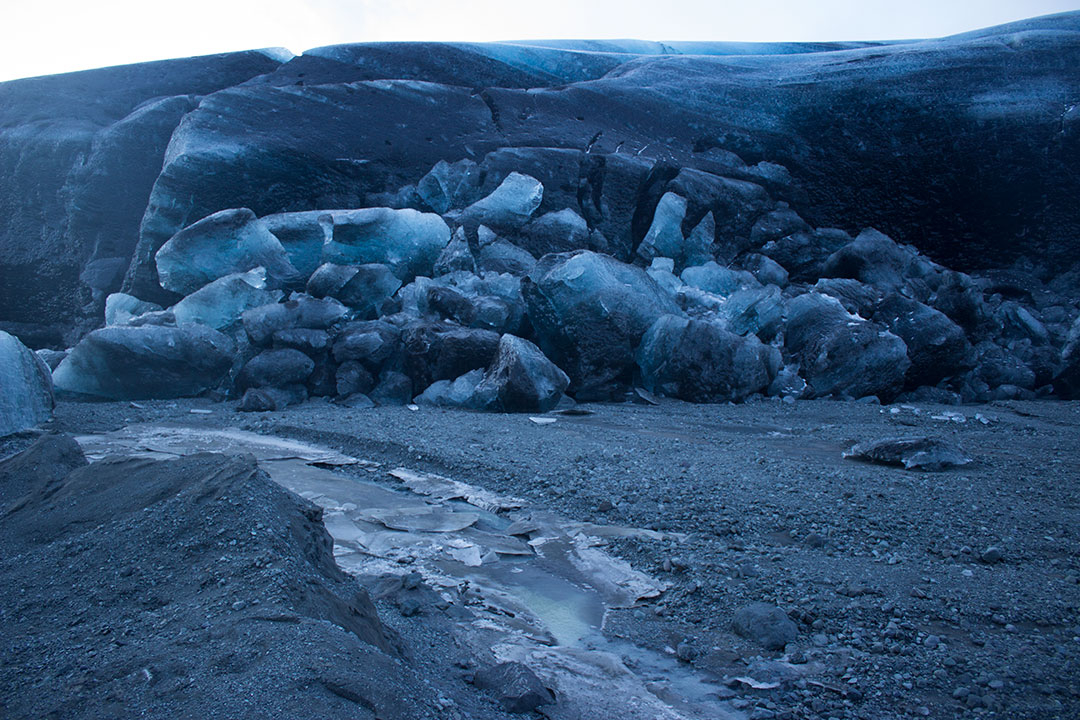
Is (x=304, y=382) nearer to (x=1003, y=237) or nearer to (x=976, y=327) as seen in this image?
(x=976, y=327)

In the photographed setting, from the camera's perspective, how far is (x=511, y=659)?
5.98 ft

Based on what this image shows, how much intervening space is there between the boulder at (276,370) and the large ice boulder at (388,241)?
1.95m

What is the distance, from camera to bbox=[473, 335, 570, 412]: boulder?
520 centimetres

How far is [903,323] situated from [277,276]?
19.6ft

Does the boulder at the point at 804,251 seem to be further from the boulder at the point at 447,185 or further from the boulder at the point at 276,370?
the boulder at the point at 276,370

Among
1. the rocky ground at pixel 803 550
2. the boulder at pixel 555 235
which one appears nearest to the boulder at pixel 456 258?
the boulder at pixel 555 235

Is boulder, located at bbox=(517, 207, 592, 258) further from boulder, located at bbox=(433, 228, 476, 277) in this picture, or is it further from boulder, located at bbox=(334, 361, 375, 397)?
boulder, located at bbox=(334, 361, 375, 397)

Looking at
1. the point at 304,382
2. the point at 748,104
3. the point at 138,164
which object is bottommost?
the point at 304,382

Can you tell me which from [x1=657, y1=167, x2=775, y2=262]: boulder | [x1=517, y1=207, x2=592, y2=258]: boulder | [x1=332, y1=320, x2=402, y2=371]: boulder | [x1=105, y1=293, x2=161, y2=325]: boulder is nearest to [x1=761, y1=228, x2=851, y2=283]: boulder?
[x1=657, y1=167, x2=775, y2=262]: boulder

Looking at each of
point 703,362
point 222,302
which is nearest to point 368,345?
point 222,302

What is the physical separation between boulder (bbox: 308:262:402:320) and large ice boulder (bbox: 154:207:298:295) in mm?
727

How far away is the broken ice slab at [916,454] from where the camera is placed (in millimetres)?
3496

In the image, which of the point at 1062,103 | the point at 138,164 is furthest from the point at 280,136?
the point at 1062,103

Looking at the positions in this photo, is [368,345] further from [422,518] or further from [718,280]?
[718,280]
